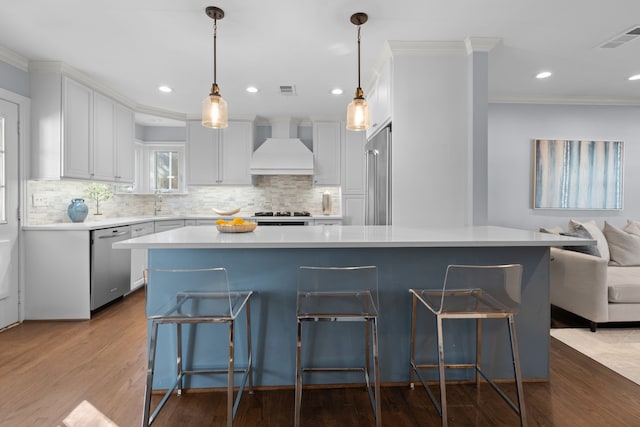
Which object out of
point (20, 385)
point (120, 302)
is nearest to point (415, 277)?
point (20, 385)

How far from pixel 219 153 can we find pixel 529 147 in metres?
4.26

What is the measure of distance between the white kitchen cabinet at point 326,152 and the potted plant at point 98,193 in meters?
2.86

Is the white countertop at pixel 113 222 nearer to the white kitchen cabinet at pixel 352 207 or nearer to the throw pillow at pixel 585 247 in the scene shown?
the white kitchen cabinet at pixel 352 207

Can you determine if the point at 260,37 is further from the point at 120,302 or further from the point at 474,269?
the point at 120,302

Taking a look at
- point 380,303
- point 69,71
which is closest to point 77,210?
point 69,71

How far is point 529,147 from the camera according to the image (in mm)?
4289

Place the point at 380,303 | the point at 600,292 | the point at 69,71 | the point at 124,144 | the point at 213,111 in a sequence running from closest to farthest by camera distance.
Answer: the point at 380,303, the point at 213,111, the point at 600,292, the point at 69,71, the point at 124,144

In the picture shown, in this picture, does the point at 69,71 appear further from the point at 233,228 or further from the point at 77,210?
the point at 233,228

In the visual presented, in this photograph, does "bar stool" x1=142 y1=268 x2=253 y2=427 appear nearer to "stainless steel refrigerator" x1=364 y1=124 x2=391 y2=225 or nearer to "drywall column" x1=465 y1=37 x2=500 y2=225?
"stainless steel refrigerator" x1=364 y1=124 x2=391 y2=225

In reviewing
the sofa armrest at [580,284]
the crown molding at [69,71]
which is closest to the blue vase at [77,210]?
the crown molding at [69,71]

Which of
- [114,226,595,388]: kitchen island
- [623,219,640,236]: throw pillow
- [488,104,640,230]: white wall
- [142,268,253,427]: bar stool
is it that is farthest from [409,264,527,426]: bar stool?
[623,219,640,236]: throw pillow

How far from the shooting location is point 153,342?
1600 mm

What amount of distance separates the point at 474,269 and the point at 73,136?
387 cm

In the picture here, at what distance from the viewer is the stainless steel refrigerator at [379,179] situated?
3.02 meters
